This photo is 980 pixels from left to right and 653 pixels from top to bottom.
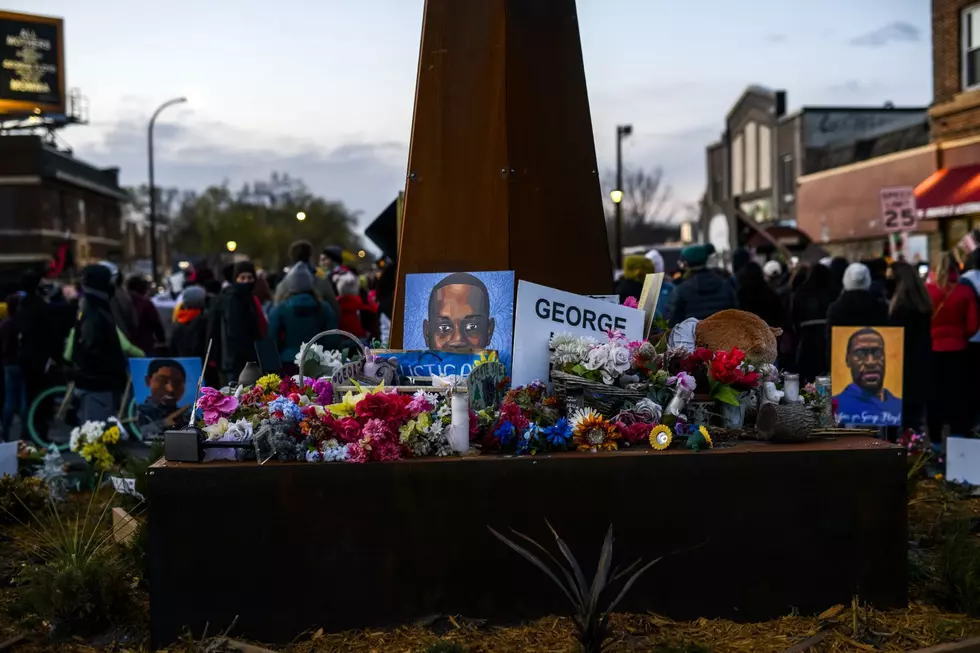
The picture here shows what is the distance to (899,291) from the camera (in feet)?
32.2

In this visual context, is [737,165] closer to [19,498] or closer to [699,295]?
[699,295]

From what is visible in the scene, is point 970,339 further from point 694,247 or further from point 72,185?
point 72,185

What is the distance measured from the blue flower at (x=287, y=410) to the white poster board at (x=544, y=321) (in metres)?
1.14

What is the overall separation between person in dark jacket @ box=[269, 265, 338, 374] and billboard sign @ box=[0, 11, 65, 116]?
5398 centimetres

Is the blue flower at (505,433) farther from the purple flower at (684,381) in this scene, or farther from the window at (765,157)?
the window at (765,157)

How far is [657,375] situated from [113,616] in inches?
110

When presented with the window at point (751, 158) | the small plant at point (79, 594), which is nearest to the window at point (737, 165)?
the window at point (751, 158)

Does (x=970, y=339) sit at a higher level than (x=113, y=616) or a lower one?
higher

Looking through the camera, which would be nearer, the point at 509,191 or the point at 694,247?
the point at 509,191

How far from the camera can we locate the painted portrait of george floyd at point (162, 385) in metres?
9.02

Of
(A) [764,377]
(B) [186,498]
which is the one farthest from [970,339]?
(B) [186,498]

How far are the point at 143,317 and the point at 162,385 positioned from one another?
3003mm

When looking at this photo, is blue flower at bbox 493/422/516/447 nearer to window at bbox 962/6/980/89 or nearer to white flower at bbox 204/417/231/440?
white flower at bbox 204/417/231/440

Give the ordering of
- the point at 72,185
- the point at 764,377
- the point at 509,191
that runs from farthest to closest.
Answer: the point at 72,185
the point at 509,191
the point at 764,377
